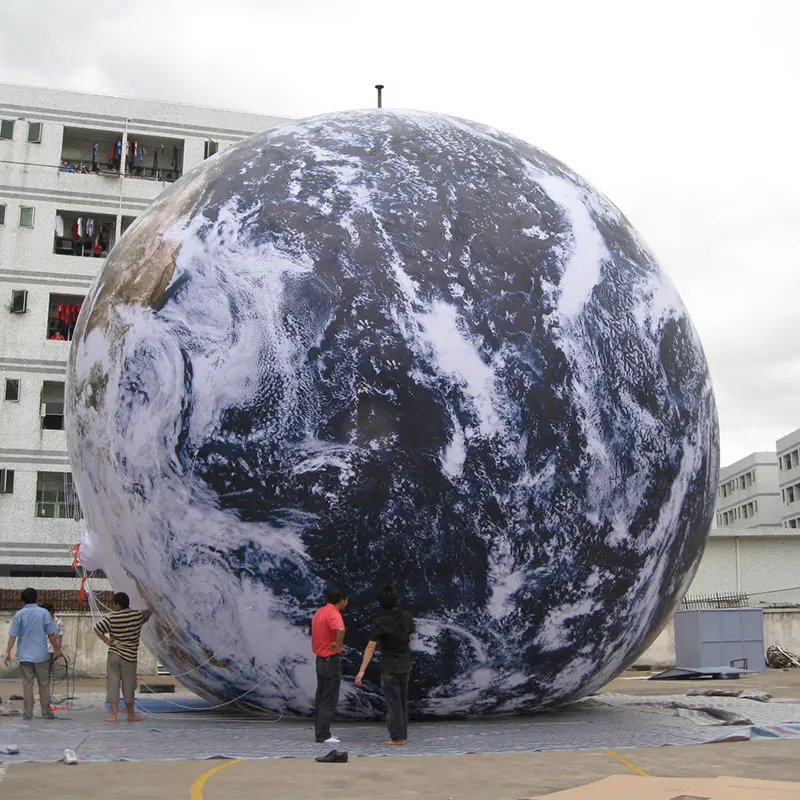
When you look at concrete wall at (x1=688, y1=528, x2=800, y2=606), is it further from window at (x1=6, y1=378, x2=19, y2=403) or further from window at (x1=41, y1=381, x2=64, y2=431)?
window at (x1=6, y1=378, x2=19, y2=403)

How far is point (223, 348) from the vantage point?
702cm

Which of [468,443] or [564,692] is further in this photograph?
[564,692]

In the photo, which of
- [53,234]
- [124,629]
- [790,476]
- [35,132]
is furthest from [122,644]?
[790,476]

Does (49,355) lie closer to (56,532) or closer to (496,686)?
(56,532)

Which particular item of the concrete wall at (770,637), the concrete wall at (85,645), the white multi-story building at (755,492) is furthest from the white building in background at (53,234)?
the white multi-story building at (755,492)

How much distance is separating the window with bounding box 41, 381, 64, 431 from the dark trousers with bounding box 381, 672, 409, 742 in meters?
22.0

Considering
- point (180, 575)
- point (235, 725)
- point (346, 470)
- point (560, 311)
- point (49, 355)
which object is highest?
point (49, 355)

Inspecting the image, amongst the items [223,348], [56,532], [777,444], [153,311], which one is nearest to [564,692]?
[223,348]

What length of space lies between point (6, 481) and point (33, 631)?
18.9m

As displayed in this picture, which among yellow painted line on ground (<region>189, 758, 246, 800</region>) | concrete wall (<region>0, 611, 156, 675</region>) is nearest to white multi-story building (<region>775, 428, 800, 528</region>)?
concrete wall (<region>0, 611, 156, 675</region>)

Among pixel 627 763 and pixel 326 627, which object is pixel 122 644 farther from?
pixel 627 763

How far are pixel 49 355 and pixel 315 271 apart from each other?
71.3 feet

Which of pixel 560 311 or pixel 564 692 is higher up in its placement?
pixel 560 311

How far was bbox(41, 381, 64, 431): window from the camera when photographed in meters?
27.0
